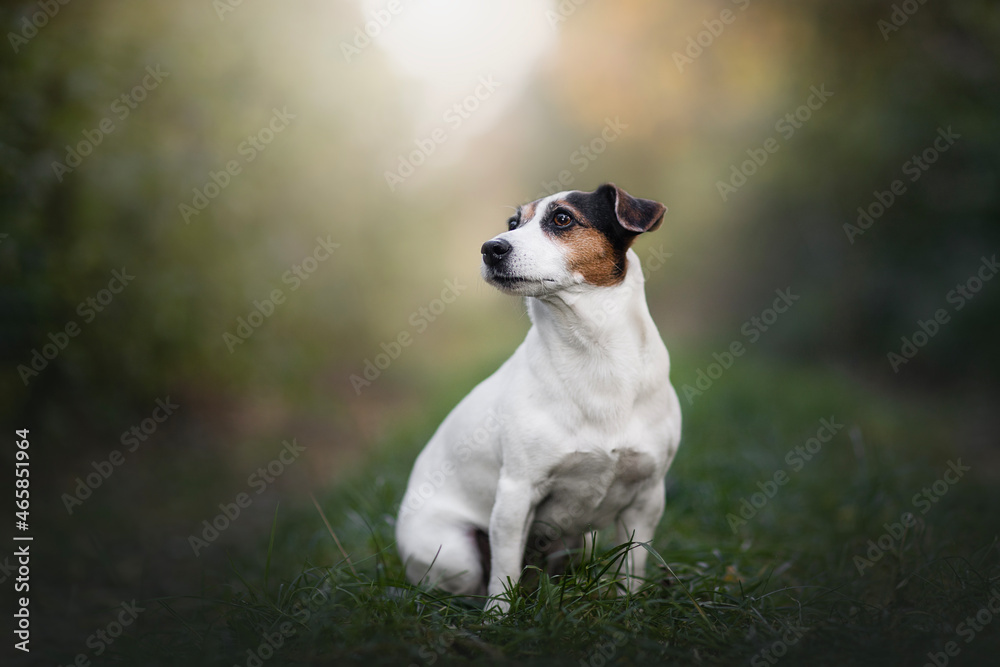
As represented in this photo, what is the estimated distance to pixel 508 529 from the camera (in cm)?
295

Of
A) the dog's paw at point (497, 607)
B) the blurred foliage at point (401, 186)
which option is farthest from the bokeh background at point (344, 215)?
the dog's paw at point (497, 607)

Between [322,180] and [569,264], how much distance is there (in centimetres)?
624

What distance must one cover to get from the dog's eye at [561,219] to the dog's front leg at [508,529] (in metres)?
1.07

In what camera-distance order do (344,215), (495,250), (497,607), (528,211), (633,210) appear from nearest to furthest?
(497,607), (495,250), (633,210), (528,211), (344,215)

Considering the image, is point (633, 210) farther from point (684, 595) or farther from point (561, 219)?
point (684, 595)

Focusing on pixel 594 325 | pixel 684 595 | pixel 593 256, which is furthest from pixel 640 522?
pixel 593 256

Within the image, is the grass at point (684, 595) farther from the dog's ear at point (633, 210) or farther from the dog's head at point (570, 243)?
the dog's ear at point (633, 210)

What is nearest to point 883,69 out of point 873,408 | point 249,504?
point 873,408

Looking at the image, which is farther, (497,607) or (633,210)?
(633,210)

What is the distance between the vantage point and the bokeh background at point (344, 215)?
5.22m

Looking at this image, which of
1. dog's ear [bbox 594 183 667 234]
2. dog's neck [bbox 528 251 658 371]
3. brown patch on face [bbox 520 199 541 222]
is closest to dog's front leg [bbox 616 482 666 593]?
dog's neck [bbox 528 251 658 371]

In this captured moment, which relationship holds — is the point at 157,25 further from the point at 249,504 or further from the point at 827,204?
the point at 827,204

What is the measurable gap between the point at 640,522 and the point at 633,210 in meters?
Result: 1.36

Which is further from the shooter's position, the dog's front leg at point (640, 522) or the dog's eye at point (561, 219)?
the dog's front leg at point (640, 522)
